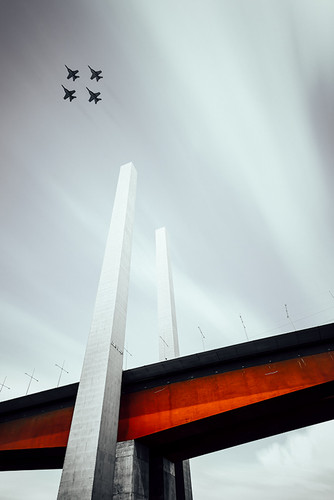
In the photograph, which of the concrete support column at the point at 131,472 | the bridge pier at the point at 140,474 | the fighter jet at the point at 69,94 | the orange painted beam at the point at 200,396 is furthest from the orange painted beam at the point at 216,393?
the fighter jet at the point at 69,94

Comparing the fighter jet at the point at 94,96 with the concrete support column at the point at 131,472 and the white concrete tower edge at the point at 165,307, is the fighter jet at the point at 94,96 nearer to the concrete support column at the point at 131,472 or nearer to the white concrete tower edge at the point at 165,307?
the white concrete tower edge at the point at 165,307

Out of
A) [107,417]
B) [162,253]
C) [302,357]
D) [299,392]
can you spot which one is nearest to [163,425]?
[107,417]

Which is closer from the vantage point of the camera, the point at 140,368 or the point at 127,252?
the point at 140,368

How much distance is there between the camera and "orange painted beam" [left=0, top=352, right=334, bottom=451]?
1214 centimetres

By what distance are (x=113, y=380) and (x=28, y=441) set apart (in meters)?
6.29

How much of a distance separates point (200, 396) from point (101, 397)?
457 cm

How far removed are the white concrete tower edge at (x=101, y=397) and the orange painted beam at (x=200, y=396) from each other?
114 centimetres

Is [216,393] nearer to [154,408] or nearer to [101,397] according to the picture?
[154,408]

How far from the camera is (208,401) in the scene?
1268 centimetres

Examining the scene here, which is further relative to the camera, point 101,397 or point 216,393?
point 216,393

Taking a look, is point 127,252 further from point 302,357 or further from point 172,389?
point 302,357

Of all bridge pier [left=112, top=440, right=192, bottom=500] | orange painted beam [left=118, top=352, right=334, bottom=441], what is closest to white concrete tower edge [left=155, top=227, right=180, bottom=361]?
bridge pier [left=112, top=440, right=192, bottom=500]

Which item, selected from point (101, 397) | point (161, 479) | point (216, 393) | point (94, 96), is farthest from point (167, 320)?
point (94, 96)

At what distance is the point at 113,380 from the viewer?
13445 mm
